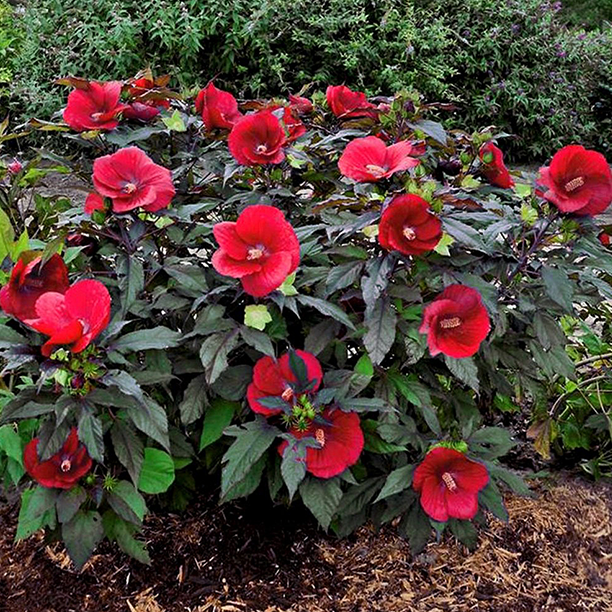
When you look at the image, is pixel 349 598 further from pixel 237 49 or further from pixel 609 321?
pixel 237 49

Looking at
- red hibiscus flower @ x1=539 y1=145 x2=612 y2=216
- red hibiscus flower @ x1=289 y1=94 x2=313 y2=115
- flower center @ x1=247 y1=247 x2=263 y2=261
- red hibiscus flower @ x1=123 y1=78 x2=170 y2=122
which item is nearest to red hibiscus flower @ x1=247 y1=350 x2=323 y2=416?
flower center @ x1=247 y1=247 x2=263 y2=261

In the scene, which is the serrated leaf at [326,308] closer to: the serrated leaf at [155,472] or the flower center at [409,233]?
the flower center at [409,233]

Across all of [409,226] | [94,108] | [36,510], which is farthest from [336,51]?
[36,510]

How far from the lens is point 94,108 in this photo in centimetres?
166

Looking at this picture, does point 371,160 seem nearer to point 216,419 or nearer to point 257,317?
point 257,317

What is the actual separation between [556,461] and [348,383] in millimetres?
1083

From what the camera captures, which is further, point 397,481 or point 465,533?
point 465,533

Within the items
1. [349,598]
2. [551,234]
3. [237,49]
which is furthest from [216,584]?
[237,49]

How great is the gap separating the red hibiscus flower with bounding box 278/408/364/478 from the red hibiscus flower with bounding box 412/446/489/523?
0.14 metres

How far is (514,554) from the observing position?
183 cm

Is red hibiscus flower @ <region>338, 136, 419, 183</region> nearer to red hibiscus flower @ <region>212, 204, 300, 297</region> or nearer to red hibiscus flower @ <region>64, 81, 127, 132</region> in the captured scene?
red hibiscus flower @ <region>212, 204, 300, 297</region>

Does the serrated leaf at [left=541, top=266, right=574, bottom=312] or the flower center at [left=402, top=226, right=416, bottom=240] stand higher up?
the flower center at [left=402, top=226, right=416, bottom=240]

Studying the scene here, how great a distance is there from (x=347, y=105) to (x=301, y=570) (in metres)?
1.14

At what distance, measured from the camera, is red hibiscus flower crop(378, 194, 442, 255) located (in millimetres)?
1328
